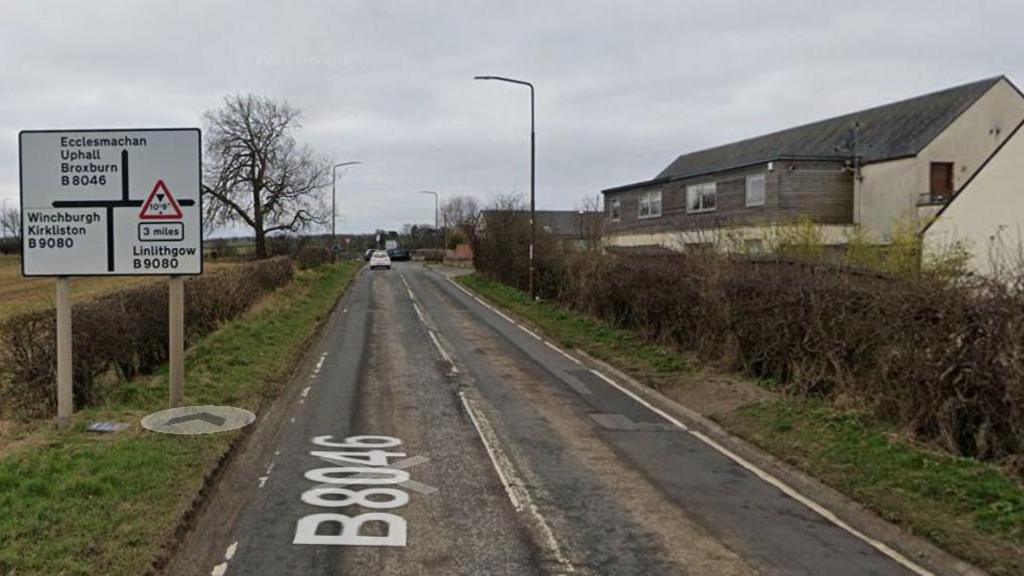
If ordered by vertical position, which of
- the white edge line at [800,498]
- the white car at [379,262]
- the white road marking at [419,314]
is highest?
the white car at [379,262]

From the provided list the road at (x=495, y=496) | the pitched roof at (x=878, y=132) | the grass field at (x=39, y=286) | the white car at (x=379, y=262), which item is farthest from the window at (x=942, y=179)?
the white car at (x=379, y=262)

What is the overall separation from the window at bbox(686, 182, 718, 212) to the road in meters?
25.4

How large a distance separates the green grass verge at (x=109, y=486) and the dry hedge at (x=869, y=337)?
714 centimetres

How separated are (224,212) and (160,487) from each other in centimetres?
5286

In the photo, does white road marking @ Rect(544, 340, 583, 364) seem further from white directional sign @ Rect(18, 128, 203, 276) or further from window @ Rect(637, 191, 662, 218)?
window @ Rect(637, 191, 662, 218)

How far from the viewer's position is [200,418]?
9188mm

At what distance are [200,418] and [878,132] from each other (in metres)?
33.7

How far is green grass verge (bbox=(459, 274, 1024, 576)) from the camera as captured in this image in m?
5.96

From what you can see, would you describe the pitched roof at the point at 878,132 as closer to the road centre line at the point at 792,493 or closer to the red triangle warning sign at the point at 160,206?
the road centre line at the point at 792,493

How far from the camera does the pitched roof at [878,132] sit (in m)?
32.7

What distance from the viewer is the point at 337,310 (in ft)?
90.8

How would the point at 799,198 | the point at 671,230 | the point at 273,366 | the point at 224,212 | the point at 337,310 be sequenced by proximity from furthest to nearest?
the point at 224,212, the point at 671,230, the point at 799,198, the point at 337,310, the point at 273,366

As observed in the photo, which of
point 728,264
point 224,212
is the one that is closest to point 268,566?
point 728,264

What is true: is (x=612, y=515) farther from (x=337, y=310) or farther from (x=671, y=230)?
(x=671, y=230)
